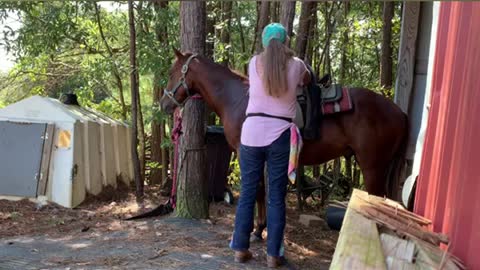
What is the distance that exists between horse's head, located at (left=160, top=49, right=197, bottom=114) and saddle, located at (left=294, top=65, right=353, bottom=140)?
3.98ft

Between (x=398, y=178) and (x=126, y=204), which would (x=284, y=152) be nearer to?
(x=398, y=178)

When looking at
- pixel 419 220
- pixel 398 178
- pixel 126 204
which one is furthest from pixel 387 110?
pixel 126 204

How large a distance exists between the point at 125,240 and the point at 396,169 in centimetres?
296

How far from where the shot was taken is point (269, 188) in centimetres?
408

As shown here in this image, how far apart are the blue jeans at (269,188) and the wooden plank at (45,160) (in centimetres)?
384

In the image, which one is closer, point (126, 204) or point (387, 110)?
point (387, 110)

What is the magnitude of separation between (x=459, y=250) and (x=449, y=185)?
0.39 m

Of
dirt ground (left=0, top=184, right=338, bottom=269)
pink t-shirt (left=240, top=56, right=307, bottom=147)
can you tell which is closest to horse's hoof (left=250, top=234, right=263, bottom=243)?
dirt ground (left=0, top=184, right=338, bottom=269)

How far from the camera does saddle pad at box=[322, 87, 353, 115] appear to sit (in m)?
5.08

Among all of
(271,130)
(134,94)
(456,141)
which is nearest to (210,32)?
(134,94)

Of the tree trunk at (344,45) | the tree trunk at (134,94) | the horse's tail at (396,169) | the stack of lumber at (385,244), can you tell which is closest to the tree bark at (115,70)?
the tree trunk at (134,94)

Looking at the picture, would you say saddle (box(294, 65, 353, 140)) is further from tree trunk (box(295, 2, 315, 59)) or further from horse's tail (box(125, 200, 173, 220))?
horse's tail (box(125, 200, 173, 220))

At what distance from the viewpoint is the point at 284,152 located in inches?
159

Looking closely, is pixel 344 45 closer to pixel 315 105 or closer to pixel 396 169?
pixel 396 169
